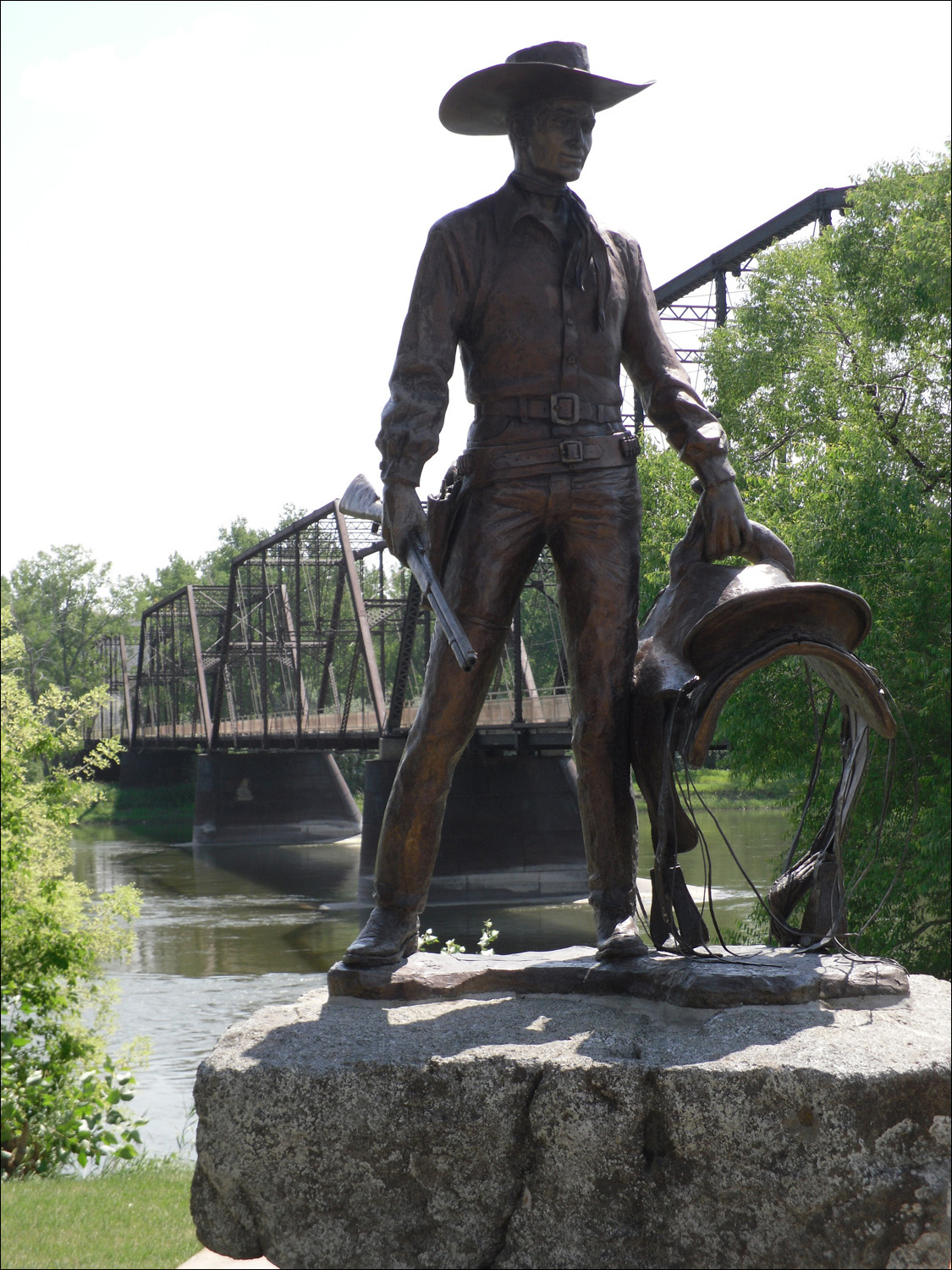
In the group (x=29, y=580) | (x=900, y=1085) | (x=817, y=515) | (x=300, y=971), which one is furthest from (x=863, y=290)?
(x=29, y=580)

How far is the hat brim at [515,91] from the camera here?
421cm

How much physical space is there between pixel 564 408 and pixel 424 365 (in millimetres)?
472

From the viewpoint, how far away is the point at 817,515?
1627 centimetres

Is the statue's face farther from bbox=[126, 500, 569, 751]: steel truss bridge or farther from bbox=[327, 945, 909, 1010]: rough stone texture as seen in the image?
bbox=[126, 500, 569, 751]: steel truss bridge

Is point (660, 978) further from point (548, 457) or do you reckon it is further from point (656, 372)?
point (656, 372)

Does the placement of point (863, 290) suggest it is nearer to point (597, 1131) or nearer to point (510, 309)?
point (510, 309)

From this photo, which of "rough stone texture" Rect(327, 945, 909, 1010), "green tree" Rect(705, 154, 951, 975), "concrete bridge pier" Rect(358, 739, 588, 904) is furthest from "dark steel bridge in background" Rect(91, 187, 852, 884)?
"rough stone texture" Rect(327, 945, 909, 1010)

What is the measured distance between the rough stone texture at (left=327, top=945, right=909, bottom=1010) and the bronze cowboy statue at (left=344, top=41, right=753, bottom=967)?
0.14 m

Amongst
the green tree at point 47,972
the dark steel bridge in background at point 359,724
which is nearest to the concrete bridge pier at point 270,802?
the dark steel bridge in background at point 359,724

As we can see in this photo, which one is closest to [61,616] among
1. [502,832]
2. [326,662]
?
[326,662]

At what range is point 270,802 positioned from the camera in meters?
43.0

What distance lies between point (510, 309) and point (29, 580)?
7648 centimetres

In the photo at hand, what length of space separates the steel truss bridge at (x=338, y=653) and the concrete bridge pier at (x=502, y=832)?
0.68 metres

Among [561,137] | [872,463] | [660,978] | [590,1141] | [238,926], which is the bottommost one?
[238,926]
